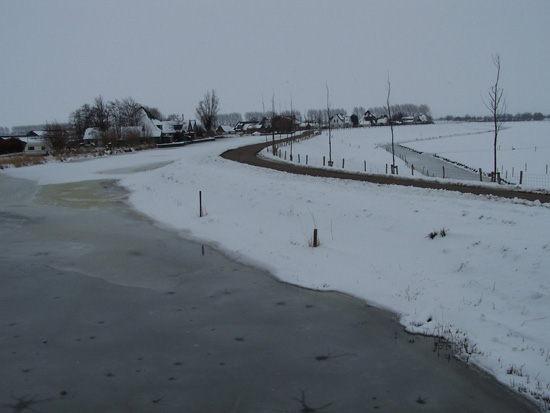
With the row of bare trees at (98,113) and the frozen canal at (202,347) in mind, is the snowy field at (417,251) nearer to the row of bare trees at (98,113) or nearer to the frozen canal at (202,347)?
the frozen canal at (202,347)

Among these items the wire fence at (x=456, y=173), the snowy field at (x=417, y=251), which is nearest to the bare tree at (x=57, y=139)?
the wire fence at (x=456, y=173)

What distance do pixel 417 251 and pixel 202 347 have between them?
7587 millimetres

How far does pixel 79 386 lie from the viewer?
7027mm

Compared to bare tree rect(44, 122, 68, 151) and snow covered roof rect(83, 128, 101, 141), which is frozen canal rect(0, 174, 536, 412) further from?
snow covered roof rect(83, 128, 101, 141)

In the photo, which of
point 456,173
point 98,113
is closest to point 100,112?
point 98,113

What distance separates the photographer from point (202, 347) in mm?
8453

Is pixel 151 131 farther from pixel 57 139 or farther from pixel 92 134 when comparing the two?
pixel 57 139

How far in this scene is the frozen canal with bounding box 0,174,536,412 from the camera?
6.74m

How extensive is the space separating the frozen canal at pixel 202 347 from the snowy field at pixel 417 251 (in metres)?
0.75

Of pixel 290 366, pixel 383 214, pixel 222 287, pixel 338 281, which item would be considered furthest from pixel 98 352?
pixel 383 214

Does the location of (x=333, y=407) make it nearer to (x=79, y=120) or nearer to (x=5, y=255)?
(x=5, y=255)

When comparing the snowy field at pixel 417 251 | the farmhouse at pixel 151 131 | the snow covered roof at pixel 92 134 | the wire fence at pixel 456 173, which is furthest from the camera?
the snow covered roof at pixel 92 134

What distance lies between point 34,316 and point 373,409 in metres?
7.50

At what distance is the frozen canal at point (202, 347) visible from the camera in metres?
6.74
